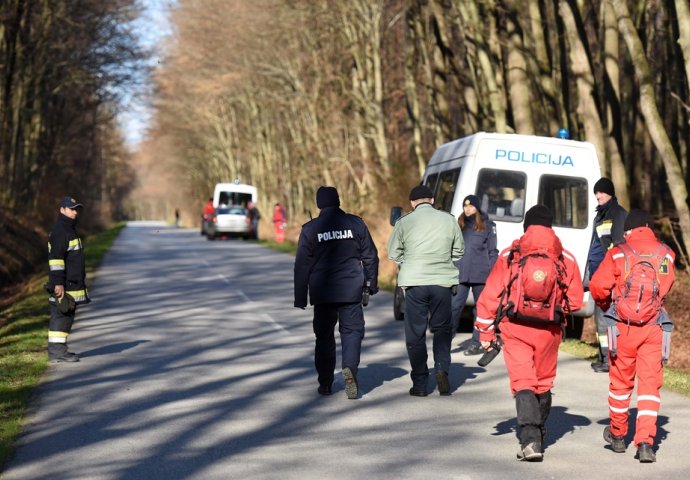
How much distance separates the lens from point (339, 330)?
33.5 ft

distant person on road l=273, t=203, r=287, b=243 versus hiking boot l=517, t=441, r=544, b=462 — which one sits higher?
distant person on road l=273, t=203, r=287, b=243

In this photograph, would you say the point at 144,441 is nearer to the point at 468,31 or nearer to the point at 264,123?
the point at 468,31

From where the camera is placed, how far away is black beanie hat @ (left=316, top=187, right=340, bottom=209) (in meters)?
10.3

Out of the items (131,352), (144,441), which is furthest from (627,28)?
(144,441)

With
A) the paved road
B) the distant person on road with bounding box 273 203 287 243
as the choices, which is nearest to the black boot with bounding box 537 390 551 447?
the paved road

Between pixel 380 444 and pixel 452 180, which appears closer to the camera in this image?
pixel 380 444

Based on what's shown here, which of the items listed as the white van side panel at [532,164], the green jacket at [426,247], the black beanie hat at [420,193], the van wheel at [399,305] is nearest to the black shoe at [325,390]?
the green jacket at [426,247]

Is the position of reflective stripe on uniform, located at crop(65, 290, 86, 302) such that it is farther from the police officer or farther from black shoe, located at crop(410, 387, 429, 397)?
black shoe, located at crop(410, 387, 429, 397)

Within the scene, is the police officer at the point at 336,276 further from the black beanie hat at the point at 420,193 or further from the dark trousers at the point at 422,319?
the black beanie hat at the point at 420,193

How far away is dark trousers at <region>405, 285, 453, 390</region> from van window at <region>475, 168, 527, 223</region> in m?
4.97

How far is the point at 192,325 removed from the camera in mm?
16297

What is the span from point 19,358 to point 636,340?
742 centimetres

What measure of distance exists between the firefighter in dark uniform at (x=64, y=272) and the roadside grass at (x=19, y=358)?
1.43ft

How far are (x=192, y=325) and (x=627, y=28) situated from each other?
7.27 metres
